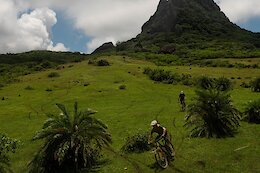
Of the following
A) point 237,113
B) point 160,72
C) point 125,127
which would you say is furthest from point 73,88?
point 237,113

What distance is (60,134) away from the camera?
27.5m

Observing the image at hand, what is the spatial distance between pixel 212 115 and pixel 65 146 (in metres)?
13.6

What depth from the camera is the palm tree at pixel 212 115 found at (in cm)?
3434

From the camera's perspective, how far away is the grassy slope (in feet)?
90.1

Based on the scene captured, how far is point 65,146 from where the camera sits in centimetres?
2709

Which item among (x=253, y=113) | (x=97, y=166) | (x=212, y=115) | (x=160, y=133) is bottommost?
(x=97, y=166)

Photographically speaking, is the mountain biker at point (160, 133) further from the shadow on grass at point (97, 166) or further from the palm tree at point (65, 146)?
the palm tree at point (65, 146)

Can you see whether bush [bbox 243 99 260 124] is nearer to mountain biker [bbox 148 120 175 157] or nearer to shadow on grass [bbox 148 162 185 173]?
mountain biker [bbox 148 120 175 157]

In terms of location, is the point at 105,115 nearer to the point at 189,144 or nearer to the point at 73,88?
the point at 189,144

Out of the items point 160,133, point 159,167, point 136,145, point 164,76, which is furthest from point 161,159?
point 164,76

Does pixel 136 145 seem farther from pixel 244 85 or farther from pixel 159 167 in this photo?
pixel 244 85

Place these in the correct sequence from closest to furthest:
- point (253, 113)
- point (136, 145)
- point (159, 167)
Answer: point (159, 167), point (136, 145), point (253, 113)

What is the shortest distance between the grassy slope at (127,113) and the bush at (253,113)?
54.8 inches

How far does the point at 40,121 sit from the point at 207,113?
2591cm
